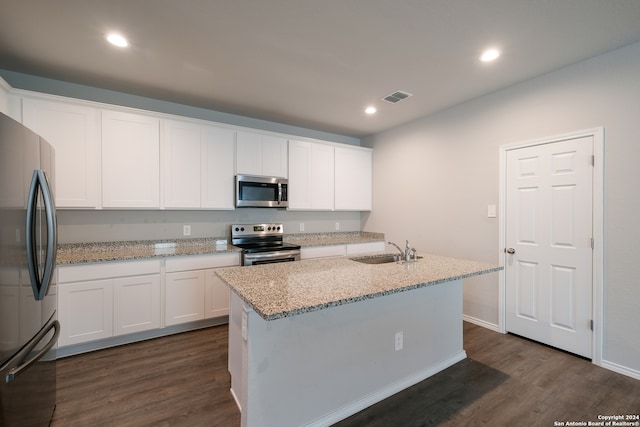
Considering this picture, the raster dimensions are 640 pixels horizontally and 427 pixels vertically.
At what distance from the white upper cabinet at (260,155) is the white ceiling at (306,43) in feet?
1.86

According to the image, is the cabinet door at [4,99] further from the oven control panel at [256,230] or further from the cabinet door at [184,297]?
the oven control panel at [256,230]

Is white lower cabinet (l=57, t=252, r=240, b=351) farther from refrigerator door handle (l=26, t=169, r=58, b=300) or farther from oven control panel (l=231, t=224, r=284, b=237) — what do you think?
refrigerator door handle (l=26, t=169, r=58, b=300)

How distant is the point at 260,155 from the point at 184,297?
1.93 metres

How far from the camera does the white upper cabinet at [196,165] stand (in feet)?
10.4

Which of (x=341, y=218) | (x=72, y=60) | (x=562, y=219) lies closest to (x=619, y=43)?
(x=562, y=219)

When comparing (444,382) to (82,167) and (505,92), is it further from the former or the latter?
(82,167)

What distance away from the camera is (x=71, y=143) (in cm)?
269

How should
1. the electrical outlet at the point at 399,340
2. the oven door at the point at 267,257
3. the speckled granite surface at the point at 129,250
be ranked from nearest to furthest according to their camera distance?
the electrical outlet at the point at 399,340 < the speckled granite surface at the point at 129,250 < the oven door at the point at 267,257

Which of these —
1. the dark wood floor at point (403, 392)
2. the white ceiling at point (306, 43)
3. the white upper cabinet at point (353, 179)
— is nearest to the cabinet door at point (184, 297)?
the dark wood floor at point (403, 392)

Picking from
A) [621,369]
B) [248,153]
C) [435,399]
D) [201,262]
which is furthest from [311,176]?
[621,369]

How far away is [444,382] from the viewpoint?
219 cm

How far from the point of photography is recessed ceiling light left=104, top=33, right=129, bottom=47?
84.5 inches

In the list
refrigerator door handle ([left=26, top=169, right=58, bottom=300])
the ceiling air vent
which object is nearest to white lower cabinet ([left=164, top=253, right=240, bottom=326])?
refrigerator door handle ([left=26, top=169, right=58, bottom=300])

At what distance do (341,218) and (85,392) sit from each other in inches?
149
